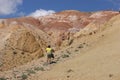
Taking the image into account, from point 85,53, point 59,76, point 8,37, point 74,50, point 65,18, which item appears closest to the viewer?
point 59,76

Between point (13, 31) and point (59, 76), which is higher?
point (13, 31)

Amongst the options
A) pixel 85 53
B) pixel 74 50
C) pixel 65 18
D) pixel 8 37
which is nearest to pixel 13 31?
pixel 8 37

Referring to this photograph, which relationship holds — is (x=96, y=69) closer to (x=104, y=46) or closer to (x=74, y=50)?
(x=104, y=46)

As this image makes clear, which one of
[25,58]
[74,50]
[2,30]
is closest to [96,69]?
[74,50]

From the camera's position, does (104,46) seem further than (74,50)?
No

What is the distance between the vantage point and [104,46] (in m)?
42.5

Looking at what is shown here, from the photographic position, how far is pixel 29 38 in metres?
49.7

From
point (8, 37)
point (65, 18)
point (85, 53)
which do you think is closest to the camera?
point (85, 53)

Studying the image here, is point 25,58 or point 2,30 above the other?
point 2,30

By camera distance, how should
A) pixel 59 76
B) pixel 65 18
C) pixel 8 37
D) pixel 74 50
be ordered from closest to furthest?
1. pixel 59 76
2. pixel 74 50
3. pixel 8 37
4. pixel 65 18

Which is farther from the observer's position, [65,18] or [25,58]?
[65,18]

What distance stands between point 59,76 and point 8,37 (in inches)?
641

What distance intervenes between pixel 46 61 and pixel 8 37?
8223 mm

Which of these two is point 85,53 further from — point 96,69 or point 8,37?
point 8,37
